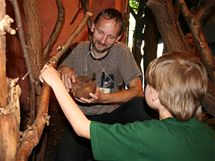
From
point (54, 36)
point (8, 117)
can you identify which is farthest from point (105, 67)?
point (8, 117)

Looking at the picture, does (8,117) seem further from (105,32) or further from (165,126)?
(105,32)

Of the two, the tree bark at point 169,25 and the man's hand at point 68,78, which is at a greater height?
the tree bark at point 169,25

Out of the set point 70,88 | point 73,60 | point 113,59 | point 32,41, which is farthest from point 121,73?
point 32,41

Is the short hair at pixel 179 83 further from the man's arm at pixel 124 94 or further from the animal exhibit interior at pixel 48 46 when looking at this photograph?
the man's arm at pixel 124 94

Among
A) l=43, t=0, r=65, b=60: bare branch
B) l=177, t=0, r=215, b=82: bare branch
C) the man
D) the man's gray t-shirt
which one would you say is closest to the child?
l=43, t=0, r=65, b=60: bare branch

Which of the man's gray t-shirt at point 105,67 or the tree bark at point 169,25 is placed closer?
the man's gray t-shirt at point 105,67

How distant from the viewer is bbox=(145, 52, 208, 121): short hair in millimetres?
1206

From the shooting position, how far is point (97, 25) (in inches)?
77.5

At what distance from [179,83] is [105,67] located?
3.07ft

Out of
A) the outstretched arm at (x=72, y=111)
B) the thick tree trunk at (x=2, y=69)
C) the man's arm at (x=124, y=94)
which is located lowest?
the man's arm at (x=124, y=94)

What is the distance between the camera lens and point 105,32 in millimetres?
1943

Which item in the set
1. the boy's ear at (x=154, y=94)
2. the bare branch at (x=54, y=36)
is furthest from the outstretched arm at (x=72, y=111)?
the bare branch at (x=54, y=36)

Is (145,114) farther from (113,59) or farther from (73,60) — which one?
(73,60)

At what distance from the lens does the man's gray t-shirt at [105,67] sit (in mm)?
2092
